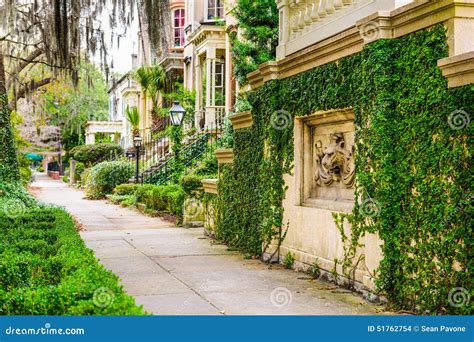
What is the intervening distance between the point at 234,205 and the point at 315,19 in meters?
3.84

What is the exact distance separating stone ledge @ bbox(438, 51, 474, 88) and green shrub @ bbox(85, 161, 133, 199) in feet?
82.1

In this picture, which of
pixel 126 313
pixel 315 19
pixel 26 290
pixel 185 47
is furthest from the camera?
pixel 185 47

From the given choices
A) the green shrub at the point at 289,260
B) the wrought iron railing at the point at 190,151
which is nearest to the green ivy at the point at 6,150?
the wrought iron railing at the point at 190,151

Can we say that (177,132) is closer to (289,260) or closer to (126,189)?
(126,189)

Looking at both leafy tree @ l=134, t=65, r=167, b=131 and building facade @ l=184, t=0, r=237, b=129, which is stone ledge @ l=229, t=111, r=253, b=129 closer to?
building facade @ l=184, t=0, r=237, b=129

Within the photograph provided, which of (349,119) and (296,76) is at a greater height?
(296,76)

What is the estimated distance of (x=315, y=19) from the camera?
8.83m

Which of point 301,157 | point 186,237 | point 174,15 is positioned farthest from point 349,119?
point 174,15

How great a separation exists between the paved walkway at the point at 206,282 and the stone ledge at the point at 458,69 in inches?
91.4

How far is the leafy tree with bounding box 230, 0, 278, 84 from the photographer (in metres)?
17.6

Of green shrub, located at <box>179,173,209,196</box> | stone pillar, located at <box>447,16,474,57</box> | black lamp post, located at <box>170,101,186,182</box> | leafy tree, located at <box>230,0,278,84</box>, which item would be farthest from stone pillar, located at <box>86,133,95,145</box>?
stone pillar, located at <box>447,16,474,57</box>

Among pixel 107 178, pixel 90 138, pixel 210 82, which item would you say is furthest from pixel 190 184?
pixel 90 138

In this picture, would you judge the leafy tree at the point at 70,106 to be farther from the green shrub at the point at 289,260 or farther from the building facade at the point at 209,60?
the green shrub at the point at 289,260

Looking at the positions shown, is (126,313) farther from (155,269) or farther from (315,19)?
(315,19)
